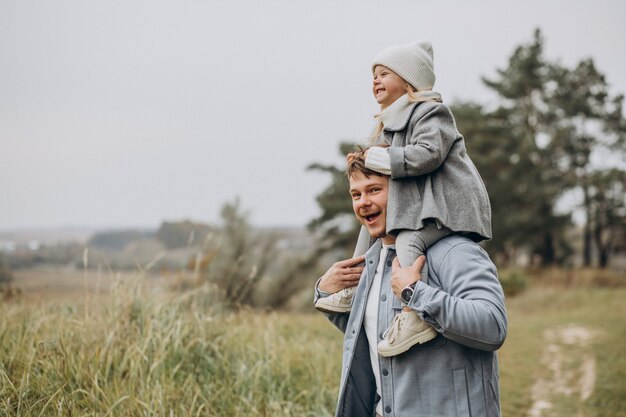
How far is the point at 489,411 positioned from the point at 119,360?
2.65 meters

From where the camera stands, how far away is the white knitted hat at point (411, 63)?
239 centimetres

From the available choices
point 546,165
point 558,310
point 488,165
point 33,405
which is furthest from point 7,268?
point 546,165

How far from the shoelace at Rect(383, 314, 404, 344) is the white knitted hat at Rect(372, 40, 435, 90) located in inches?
36.9

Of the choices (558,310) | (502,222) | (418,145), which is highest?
(418,145)

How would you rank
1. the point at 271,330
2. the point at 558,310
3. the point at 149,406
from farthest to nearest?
1. the point at 558,310
2. the point at 271,330
3. the point at 149,406

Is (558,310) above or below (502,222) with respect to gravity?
below

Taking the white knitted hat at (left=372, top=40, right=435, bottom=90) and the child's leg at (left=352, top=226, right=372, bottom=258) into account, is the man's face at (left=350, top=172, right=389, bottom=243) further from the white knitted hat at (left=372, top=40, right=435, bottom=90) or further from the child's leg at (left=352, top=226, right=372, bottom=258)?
the white knitted hat at (left=372, top=40, right=435, bottom=90)

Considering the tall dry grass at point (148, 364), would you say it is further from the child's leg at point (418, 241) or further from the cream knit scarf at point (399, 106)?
the cream knit scarf at point (399, 106)

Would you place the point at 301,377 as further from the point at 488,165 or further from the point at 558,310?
the point at 488,165

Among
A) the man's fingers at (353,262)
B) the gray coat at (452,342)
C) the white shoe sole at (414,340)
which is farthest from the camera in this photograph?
the man's fingers at (353,262)

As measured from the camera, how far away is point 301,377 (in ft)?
16.3

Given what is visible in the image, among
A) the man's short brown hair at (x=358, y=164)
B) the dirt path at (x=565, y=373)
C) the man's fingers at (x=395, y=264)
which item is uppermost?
the man's short brown hair at (x=358, y=164)

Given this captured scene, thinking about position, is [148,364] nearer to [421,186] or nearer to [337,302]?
[337,302]

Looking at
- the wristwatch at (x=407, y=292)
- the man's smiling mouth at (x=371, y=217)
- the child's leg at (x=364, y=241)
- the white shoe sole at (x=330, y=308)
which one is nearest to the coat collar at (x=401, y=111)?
the man's smiling mouth at (x=371, y=217)
